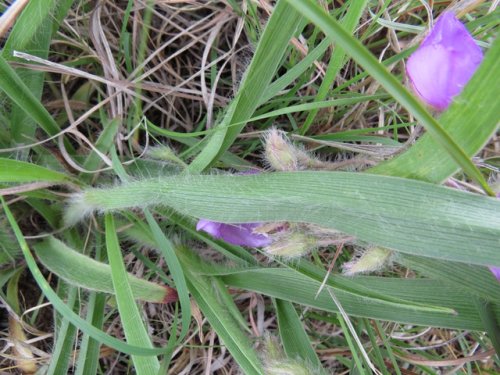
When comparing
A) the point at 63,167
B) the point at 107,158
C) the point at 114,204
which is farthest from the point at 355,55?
the point at 63,167

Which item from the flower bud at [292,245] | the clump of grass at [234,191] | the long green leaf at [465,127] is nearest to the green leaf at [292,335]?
the clump of grass at [234,191]

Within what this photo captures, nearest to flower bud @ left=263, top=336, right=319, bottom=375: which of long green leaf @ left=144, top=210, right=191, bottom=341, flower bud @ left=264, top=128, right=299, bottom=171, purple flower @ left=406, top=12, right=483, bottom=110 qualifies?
long green leaf @ left=144, top=210, right=191, bottom=341

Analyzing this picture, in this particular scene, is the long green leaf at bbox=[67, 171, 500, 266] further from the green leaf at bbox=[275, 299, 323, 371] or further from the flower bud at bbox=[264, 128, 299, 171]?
the green leaf at bbox=[275, 299, 323, 371]

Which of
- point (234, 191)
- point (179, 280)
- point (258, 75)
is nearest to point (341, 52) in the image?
point (258, 75)

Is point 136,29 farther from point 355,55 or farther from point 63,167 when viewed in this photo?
point 355,55

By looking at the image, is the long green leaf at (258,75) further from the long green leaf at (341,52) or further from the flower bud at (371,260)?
the flower bud at (371,260)

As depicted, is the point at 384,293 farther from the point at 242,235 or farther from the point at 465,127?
the point at 465,127
